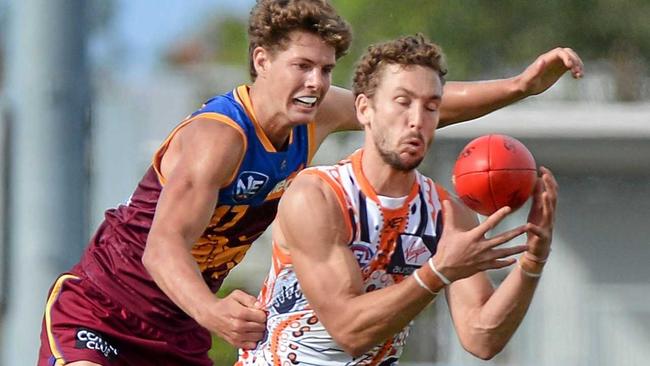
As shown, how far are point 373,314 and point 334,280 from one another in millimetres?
188

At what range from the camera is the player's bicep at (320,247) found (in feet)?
17.2

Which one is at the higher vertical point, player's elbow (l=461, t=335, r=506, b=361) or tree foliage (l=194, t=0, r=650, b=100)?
tree foliage (l=194, t=0, r=650, b=100)

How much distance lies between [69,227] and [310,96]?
2.00m

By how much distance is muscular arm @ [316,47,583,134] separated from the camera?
20.5ft

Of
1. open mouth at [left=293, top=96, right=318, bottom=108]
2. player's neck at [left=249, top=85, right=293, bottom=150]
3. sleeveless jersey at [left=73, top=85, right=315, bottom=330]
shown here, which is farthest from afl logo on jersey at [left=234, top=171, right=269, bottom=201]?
open mouth at [left=293, top=96, right=318, bottom=108]

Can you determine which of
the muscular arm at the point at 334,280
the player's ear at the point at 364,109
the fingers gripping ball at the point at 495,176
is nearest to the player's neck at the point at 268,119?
the player's ear at the point at 364,109

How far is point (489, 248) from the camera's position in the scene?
4.91 m

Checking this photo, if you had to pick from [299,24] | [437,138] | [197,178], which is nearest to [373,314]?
[197,178]

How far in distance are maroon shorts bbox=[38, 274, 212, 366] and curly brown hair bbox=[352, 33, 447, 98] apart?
1308 millimetres

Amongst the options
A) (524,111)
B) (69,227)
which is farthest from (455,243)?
(524,111)

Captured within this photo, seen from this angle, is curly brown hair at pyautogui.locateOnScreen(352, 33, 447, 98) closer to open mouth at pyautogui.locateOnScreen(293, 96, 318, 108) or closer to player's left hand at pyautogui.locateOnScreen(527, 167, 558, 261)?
open mouth at pyautogui.locateOnScreen(293, 96, 318, 108)

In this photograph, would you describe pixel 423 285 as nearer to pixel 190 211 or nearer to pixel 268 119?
A: pixel 190 211

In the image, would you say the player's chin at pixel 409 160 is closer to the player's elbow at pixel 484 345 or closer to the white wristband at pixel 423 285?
the white wristband at pixel 423 285

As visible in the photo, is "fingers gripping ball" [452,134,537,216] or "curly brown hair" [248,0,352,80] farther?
"curly brown hair" [248,0,352,80]
